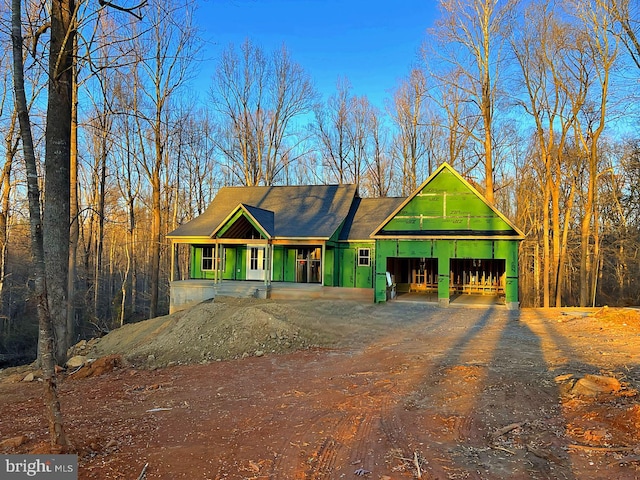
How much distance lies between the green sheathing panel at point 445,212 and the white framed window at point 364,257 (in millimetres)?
3099

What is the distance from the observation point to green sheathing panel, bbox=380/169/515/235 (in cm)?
1784

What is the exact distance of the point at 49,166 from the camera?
8.41 meters

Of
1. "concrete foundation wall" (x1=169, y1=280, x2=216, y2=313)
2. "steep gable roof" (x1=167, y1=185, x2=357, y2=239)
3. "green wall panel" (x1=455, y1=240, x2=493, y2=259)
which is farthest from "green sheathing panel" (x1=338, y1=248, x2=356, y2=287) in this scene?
"concrete foundation wall" (x1=169, y1=280, x2=216, y2=313)

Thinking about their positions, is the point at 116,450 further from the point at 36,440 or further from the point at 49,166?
the point at 49,166

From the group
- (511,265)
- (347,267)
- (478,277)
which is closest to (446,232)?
(511,265)

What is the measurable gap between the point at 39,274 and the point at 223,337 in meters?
7.78

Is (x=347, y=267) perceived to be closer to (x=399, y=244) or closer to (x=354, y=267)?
(x=354, y=267)

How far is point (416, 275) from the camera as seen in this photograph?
77.7 ft

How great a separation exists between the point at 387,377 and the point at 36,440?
18.6 ft

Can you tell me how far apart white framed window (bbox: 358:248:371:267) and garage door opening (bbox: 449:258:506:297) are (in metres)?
4.66

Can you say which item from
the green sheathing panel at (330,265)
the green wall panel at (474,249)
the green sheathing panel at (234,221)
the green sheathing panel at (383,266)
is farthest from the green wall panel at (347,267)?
the green wall panel at (474,249)

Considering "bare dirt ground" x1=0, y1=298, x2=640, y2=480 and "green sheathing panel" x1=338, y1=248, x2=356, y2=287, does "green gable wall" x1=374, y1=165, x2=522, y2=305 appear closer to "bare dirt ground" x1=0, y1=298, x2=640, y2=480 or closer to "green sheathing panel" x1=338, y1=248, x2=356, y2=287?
"green sheathing panel" x1=338, y1=248, x2=356, y2=287

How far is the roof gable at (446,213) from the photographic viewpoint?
17.8 meters

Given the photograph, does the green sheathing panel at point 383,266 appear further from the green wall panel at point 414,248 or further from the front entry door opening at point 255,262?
the front entry door opening at point 255,262
